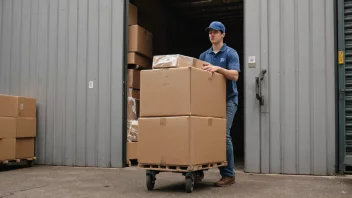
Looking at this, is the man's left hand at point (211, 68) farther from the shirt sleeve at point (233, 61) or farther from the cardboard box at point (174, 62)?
the shirt sleeve at point (233, 61)

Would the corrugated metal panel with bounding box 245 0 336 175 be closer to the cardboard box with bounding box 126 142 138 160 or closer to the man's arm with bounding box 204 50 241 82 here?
the man's arm with bounding box 204 50 241 82

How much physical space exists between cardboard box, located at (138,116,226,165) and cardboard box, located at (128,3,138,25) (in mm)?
3267

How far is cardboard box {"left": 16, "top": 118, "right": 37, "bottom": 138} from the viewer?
6.66 m

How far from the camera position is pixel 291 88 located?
18.2 feet

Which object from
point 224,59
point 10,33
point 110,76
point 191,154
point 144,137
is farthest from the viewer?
point 10,33

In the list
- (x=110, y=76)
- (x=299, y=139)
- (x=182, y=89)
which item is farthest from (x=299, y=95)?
(x=110, y=76)

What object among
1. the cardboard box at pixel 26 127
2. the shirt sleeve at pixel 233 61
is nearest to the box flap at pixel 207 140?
the shirt sleeve at pixel 233 61

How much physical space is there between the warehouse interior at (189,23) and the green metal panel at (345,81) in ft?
7.69

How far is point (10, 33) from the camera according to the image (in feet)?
24.9

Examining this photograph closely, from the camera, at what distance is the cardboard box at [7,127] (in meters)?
6.25

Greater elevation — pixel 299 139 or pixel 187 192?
pixel 299 139

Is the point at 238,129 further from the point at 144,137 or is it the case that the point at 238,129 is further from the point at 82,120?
the point at 144,137

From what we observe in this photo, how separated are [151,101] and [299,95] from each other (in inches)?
96.2

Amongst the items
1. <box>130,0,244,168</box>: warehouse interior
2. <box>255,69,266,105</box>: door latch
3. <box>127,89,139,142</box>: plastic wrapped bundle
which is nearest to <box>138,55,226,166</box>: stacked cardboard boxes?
<box>255,69,266,105</box>: door latch
